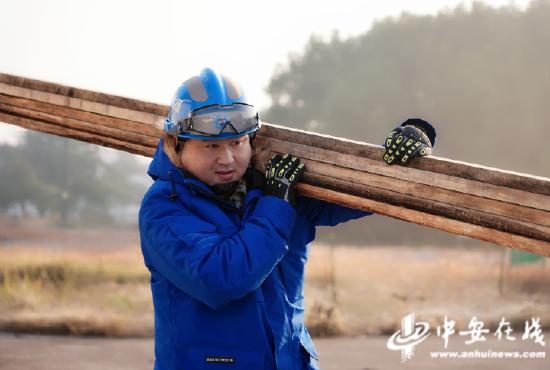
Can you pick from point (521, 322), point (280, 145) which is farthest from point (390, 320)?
point (280, 145)

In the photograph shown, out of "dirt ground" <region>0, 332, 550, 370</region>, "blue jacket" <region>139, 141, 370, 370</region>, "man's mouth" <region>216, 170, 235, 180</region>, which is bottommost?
"dirt ground" <region>0, 332, 550, 370</region>

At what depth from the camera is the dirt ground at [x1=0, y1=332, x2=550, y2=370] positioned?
866 cm

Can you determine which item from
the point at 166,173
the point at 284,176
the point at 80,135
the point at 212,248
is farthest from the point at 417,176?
the point at 80,135

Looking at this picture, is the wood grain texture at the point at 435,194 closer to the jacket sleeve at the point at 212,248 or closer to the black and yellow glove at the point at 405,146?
the black and yellow glove at the point at 405,146

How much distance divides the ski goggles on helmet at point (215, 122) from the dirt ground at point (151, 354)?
7.08 m

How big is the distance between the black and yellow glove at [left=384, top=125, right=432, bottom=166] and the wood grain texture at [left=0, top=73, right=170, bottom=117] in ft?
4.84

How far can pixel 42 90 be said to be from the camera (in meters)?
3.56

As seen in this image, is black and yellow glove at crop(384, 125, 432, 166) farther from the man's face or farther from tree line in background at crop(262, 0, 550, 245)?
tree line in background at crop(262, 0, 550, 245)

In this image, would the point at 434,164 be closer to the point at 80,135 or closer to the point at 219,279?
the point at 219,279

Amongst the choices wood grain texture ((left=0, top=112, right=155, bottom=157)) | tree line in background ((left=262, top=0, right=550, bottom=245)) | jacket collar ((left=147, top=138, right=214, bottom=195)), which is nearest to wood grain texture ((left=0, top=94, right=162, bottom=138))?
wood grain texture ((left=0, top=112, right=155, bottom=157))

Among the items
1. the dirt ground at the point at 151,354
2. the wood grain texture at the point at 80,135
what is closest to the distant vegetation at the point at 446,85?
the dirt ground at the point at 151,354

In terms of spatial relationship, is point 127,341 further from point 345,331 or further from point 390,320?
point 390,320

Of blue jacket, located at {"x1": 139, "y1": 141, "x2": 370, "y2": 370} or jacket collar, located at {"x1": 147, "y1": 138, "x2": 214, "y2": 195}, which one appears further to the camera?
jacket collar, located at {"x1": 147, "y1": 138, "x2": 214, "y2": 195}

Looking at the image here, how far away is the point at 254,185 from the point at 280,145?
0.42m
